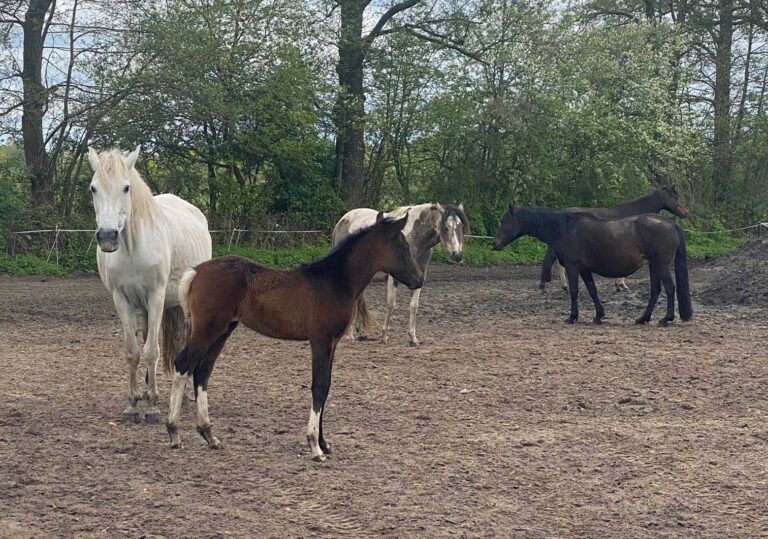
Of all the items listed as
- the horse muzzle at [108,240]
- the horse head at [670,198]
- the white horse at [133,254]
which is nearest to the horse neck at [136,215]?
the white horse at [133,254]

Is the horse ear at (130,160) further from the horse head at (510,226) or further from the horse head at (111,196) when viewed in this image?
the horse head at (510,226)

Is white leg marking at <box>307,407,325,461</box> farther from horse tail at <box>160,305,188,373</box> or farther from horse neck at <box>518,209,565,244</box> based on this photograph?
horse neck at <box>518,209,565,244</box>

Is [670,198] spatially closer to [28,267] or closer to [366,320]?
[366,320]

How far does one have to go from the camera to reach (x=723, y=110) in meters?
30.1

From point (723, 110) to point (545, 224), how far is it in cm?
2076

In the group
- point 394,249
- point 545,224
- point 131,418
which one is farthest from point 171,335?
point 545,224

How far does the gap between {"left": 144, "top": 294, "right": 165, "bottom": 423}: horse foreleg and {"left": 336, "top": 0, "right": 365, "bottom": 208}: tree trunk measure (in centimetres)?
1648

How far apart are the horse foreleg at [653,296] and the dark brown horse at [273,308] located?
23.4ft

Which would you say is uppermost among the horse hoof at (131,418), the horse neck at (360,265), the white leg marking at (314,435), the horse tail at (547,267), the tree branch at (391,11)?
the tree branch at (391,11)

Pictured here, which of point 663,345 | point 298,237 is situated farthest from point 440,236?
point 298,237

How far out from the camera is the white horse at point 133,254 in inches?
242

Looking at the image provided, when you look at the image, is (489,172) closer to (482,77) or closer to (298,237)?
(482,77)

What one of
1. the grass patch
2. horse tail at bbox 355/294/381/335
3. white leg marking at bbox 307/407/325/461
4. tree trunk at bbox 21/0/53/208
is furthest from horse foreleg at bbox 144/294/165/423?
tree trunk at bbox 21/0/53/208

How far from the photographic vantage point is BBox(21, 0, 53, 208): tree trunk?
1889cm
